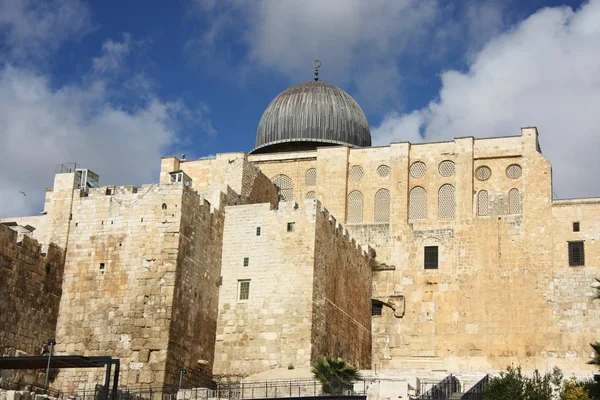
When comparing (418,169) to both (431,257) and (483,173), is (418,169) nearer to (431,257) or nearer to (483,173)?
(483,173)

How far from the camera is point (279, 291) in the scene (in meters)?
33.7

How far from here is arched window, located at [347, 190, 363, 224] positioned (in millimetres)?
42375

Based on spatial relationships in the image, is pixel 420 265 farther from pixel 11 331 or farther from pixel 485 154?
pixel 11 331

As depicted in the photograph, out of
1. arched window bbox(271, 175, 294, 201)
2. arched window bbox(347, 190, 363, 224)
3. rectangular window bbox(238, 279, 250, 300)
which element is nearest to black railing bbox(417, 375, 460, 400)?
rectangular window bbox(238, 279, 250, 300)

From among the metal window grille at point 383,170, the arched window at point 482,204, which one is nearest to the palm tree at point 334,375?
the arched window at point 482,204

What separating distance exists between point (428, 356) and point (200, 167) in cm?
1349

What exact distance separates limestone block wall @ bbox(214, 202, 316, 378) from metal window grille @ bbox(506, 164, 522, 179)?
422 inches

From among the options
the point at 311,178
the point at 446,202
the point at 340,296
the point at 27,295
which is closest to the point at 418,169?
the point at 446,202

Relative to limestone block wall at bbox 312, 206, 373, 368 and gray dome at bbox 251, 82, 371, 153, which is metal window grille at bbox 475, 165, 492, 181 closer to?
limestone block wall at bbox 312, 206, 373, 368

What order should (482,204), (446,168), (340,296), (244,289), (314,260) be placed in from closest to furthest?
1. (314,260)
2. (244,289)
3. (340,296)
4. (482,204)
5. (446,168)

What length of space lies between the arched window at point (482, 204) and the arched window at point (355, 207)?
17.4 ft

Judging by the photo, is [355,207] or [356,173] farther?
[356,173]

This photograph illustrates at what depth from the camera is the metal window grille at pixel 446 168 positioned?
41.7m

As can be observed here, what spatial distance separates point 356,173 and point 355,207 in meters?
1.60
